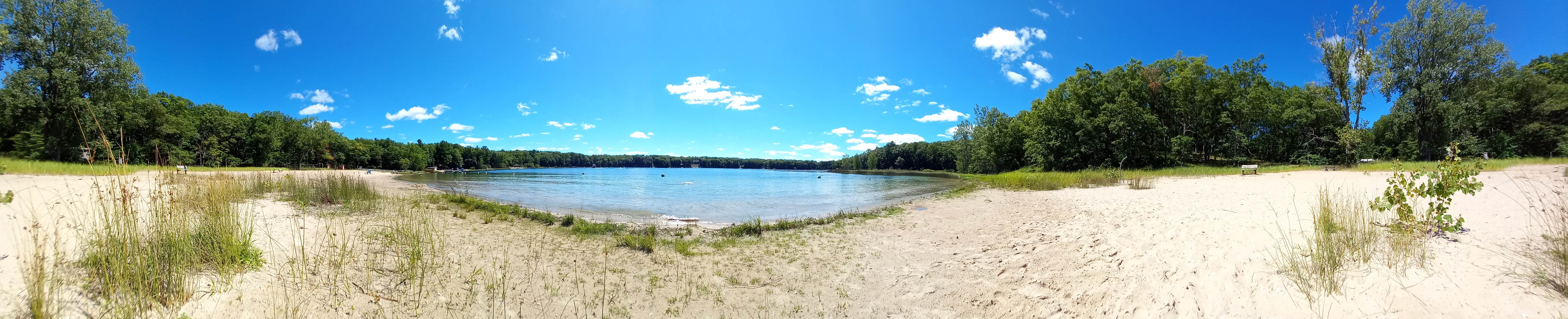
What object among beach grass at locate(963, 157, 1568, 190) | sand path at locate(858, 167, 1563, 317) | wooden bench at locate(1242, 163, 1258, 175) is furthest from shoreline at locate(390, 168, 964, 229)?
wooden bench at locate(1242, 163, 1258, 175)

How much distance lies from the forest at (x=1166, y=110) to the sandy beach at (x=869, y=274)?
218 cm

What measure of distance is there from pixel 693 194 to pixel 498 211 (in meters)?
14.2

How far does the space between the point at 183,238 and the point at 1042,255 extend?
9055 mm

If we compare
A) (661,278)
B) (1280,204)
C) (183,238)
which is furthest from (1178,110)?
(183,238)

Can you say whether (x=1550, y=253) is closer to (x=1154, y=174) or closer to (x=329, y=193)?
(x=329, y=193)

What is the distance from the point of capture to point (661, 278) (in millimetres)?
5609

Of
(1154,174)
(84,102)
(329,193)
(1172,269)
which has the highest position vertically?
(84,102)

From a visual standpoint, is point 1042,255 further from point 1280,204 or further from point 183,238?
point 183,238

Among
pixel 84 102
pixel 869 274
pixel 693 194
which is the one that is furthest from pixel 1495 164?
pixel 84 102

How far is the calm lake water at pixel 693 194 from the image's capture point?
15.1m

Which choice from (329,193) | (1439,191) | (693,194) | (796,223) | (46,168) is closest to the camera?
(1439,191)

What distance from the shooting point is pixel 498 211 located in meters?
11.7

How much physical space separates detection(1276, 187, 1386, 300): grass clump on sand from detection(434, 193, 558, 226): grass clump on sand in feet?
35.1

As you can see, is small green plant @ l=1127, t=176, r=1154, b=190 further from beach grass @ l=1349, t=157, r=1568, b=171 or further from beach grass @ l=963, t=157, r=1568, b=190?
beach grass @ l=1349, t=157, r=1568, b=171
